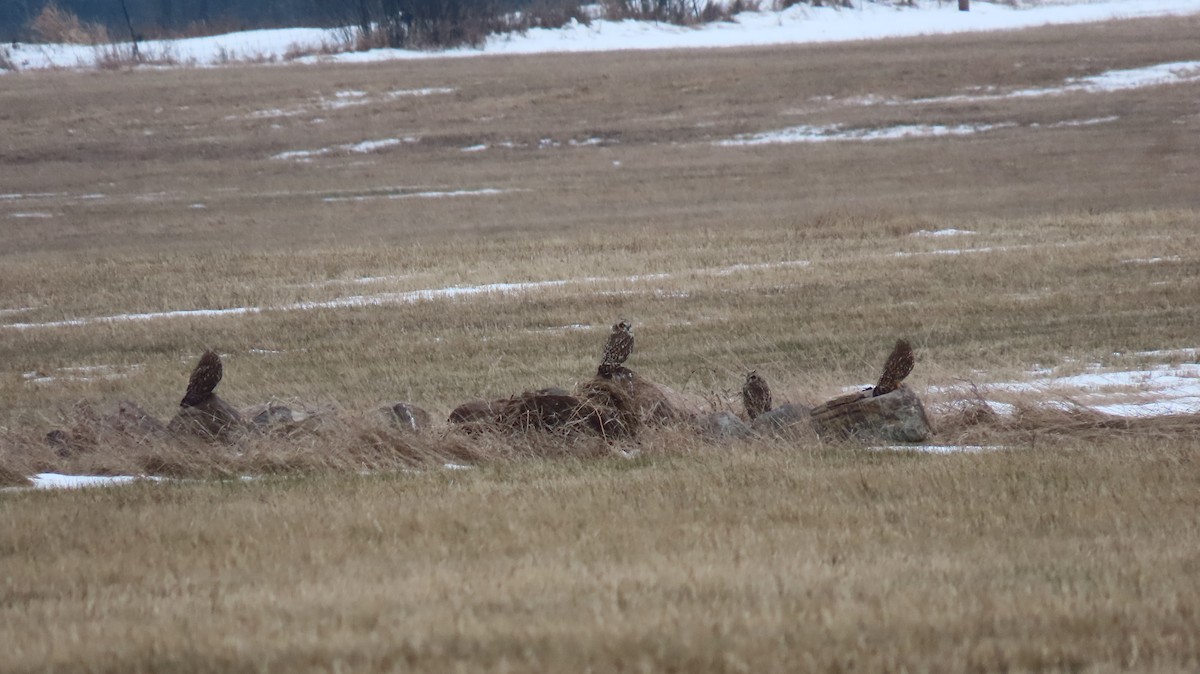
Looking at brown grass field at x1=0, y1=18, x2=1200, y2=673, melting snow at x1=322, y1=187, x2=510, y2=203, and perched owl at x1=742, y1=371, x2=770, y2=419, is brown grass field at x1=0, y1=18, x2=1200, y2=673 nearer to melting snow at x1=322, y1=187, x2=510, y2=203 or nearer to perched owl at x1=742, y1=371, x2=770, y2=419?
melting snow at x1=322, y1=187, x2=510, y2=203

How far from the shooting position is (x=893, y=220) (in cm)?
2033

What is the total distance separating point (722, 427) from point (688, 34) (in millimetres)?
50238

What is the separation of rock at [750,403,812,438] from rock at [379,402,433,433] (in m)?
1.99

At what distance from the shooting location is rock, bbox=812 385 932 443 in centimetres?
792

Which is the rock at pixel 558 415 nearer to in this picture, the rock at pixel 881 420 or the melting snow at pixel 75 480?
the rock at pixel 881 420

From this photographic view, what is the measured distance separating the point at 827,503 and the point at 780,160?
25.3 metres

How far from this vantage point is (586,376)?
35.8 ft

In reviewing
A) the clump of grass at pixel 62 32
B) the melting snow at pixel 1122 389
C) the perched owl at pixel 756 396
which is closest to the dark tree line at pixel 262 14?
the clump of grass at pixel 62 32

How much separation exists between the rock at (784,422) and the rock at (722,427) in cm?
8

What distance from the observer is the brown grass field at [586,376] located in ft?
14.3

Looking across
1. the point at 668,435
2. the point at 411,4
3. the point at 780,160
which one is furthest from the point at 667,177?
the point at 411,4

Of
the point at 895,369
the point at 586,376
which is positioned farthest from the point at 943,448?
the point at 586,376

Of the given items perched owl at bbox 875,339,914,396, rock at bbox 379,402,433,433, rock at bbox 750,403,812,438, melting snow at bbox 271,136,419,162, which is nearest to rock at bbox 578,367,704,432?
rock at bbox 750,403,812,438

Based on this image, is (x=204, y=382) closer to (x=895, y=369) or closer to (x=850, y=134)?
(x=895, y=369)
